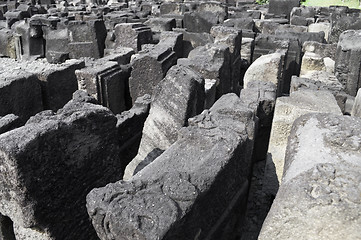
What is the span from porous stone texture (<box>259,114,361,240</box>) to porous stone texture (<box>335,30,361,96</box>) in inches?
181

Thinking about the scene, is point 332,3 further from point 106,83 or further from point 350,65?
point 106,83

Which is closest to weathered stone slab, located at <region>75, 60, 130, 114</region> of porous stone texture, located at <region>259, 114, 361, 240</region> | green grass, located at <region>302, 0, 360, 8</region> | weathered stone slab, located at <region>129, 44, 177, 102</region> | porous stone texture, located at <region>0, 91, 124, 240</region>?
weathered stone slab, located at <region>129, 44, 177, 102</region>

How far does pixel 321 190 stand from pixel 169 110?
7.93 ft

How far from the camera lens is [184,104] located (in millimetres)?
4035

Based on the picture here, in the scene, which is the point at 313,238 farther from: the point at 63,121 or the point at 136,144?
the point at 136,144

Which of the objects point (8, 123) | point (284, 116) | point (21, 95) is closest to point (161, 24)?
point (21, 95)

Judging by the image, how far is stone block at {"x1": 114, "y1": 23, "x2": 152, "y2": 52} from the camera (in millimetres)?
8836

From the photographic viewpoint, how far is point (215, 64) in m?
5.84

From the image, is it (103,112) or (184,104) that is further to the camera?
(184,104)

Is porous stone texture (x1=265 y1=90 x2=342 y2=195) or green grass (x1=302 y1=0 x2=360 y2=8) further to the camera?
green grass (x1=302 y1=0 x2=360 y2=8)

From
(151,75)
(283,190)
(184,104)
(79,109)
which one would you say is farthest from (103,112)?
(151,75)

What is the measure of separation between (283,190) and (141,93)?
12.8ft

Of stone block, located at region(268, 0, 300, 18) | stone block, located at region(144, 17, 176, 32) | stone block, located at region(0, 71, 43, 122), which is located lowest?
stone block, located at region(0, 71, 43, 122)

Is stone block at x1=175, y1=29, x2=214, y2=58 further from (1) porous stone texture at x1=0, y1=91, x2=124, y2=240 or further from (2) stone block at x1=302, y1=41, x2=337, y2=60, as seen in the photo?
(1) porous stone texture at x1=0, y1=91, x2=124, y2=240
